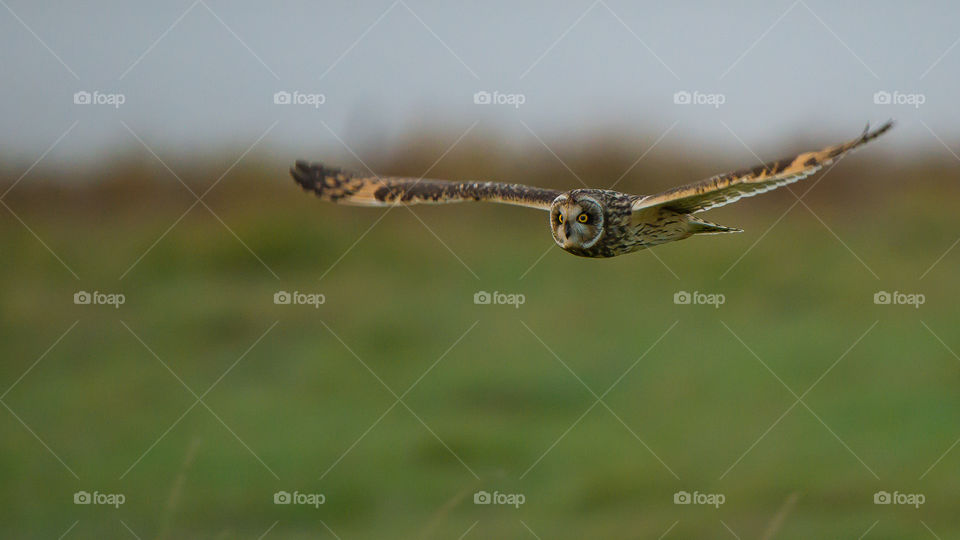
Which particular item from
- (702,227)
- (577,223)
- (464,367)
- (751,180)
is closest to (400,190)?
(577,223)

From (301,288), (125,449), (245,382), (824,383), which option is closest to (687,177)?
(824,383)

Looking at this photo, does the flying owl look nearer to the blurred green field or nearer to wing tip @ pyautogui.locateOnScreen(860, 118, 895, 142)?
wing tip @ pyautogui.locateOnScreen(860, 118, 895, 142)

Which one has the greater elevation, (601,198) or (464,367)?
(464,367)

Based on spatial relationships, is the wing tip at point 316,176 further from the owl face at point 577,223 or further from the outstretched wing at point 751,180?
the outstretched wing at point 751,180

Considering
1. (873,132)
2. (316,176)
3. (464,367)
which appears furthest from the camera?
(464,367)

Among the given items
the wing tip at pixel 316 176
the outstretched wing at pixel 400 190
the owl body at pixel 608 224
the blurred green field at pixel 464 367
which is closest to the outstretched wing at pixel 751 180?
the owl body at pixel 608 224

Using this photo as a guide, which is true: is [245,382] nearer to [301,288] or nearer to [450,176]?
[301,288]

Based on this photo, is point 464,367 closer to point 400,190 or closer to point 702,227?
point 400,190
